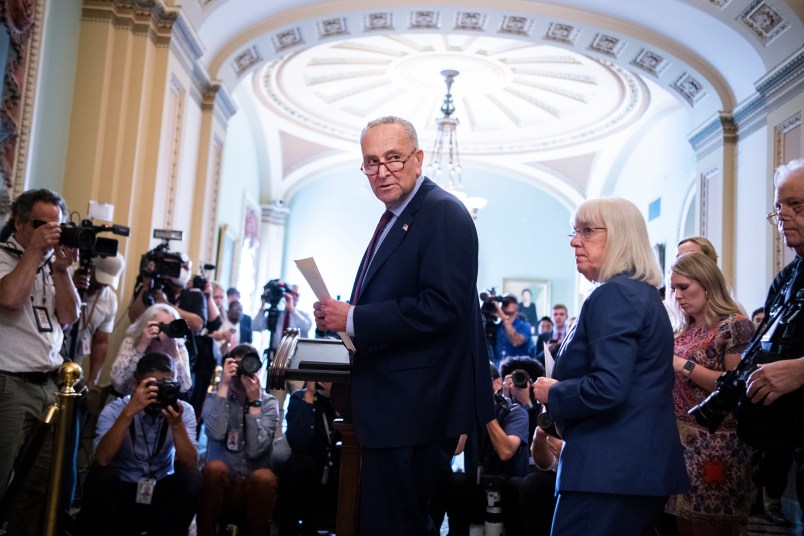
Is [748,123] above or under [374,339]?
above

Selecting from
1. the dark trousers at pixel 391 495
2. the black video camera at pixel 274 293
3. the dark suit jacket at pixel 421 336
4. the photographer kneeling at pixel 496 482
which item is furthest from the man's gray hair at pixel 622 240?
the black video camera at pixel 274 293

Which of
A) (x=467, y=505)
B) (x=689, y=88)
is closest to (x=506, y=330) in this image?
(x=467, y=505)

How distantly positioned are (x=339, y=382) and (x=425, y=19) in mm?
6916

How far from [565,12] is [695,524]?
6.42m

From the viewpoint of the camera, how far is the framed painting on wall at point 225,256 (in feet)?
34.2

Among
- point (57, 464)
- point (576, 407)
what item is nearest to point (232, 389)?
point (57, 464)

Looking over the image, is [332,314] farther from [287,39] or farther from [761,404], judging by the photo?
Result: [287,39]

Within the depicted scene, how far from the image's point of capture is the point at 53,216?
129 inches

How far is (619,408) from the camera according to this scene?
1910 mm

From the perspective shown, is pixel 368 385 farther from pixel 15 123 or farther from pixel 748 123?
pixel 748 123

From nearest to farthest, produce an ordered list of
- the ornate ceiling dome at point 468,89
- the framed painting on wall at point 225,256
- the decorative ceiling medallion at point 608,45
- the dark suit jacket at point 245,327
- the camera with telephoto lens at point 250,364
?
the camera with telephoto lens at point 250,364 → the decorative ceiling medallion at point 608,45 → the dark suit jacket at point 245,327 → the framed painting on wall at point 225,256 → the ornate ceiling dome at point 468,89

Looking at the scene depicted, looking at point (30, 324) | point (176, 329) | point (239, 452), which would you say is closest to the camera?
point (30, 324)

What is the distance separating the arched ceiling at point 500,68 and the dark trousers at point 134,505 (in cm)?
425

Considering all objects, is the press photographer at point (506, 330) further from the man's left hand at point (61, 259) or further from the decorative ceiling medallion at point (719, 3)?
the man's left hand at point (61, 259)
